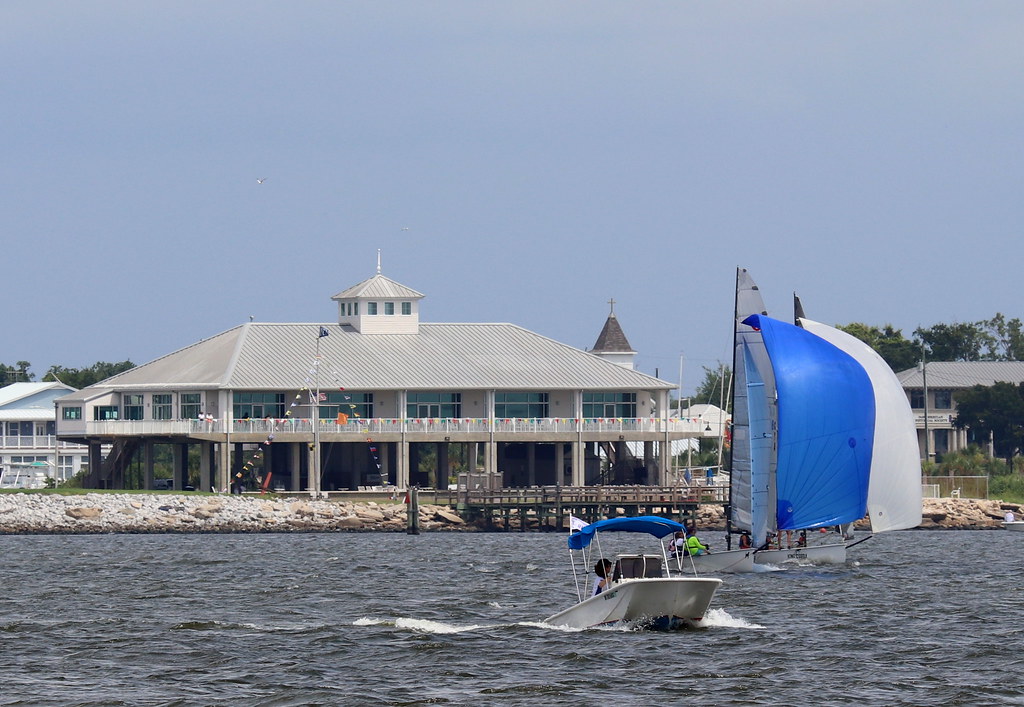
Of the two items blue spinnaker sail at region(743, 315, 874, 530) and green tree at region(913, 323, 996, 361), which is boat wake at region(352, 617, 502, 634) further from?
green tree at region(913, 323, 996, 361)

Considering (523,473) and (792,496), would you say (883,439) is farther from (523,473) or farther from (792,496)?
(523,473)

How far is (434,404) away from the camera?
256 ft

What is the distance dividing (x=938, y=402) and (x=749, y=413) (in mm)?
66951

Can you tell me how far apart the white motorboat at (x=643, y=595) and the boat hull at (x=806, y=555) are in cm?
1314

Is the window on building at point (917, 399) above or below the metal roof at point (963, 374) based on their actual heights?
below

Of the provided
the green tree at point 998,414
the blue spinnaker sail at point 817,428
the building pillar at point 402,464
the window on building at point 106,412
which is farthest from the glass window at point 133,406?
the green tree at point 998,414

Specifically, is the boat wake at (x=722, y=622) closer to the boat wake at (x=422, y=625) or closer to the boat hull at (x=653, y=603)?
the boat hull at (x=653, y=603)

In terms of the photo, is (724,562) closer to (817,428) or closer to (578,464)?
(817,428)

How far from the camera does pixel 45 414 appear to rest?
114m

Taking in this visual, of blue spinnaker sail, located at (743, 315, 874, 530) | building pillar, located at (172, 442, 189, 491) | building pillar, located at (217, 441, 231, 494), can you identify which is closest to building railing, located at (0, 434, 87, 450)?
building pillar, located at (172, 442, 189, 491)

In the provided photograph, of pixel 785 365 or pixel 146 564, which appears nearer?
pixel 785 365

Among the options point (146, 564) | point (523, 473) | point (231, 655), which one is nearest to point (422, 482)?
point (523, 473)

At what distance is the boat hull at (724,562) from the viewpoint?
42.2 metres

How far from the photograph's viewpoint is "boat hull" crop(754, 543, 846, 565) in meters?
44.0
